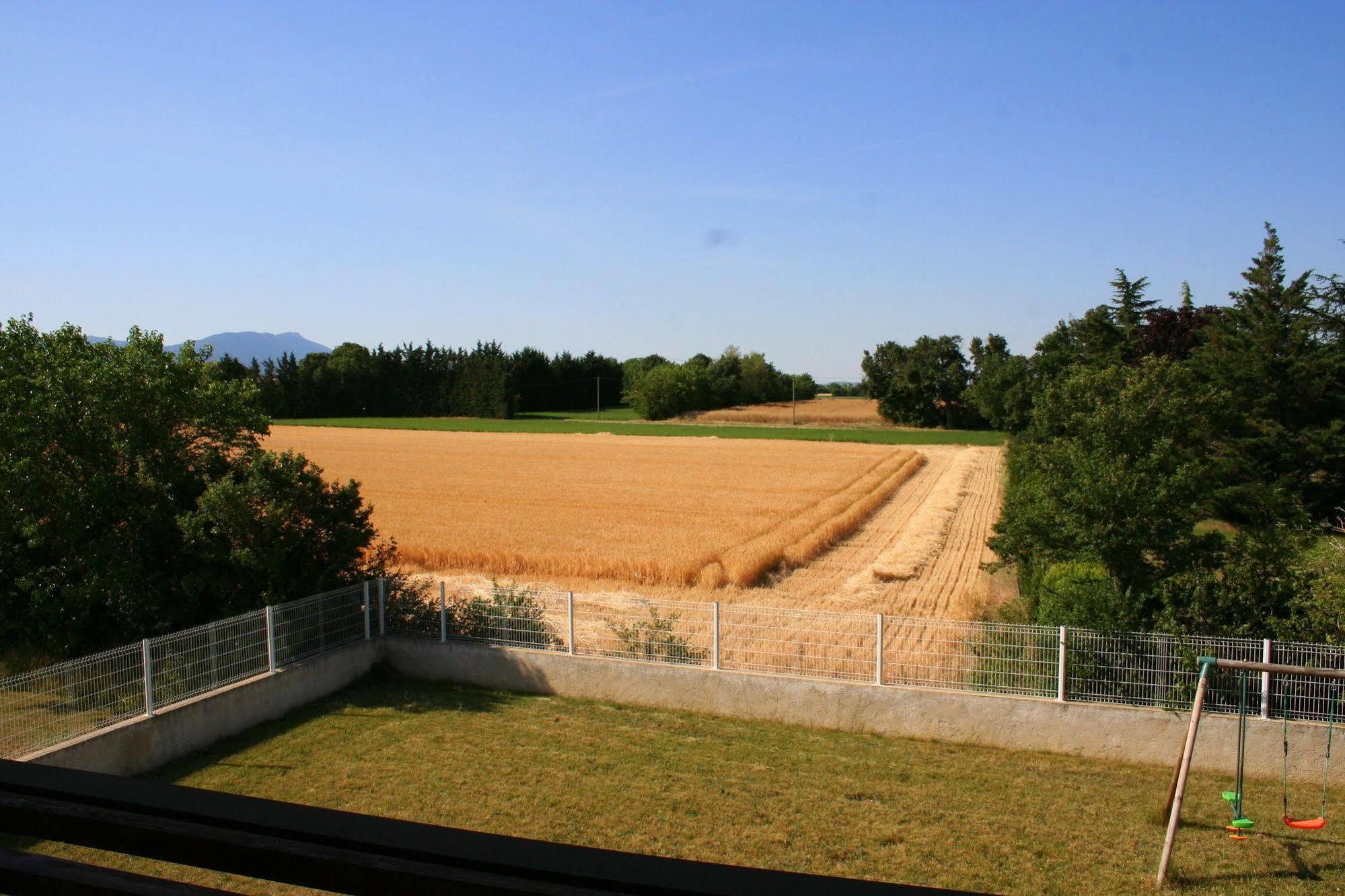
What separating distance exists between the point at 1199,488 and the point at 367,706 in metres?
14.2

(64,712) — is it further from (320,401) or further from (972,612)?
(320,401)

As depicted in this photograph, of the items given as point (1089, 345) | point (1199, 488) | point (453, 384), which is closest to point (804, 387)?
point (453, 384)

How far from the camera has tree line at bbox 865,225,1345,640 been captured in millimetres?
14414

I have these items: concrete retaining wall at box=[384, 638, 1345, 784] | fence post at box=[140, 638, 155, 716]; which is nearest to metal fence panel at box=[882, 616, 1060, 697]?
concrete retaining wall at box=[384, 638, 1345, 784]

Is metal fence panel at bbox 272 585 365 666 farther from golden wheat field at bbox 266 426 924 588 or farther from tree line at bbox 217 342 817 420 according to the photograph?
tree line at bbox 217 342 817 420

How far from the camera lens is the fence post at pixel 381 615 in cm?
1631

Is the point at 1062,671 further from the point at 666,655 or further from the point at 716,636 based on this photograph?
the point at 666,655

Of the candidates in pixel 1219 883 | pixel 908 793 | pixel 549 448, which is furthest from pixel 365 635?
pixel 549 448

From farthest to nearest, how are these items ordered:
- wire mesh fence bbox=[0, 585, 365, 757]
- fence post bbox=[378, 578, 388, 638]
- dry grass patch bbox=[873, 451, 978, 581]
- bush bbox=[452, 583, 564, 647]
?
1. dry grass patch bbox=[873, 451, 978, 581]
2. fence post bbox=[378, 578, 388, 638]
3. bush bbox=[452, 583, 564, 647]
4. wire mesh fence bbox=[0, 585, 365, 757]

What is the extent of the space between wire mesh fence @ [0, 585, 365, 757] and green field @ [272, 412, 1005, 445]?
219ft

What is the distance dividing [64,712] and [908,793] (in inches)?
407

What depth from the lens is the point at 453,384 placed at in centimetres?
11112

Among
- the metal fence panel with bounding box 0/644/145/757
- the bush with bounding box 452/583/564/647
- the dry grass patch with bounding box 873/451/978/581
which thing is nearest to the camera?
the metal fence panel with bounding box 0/644/145/757

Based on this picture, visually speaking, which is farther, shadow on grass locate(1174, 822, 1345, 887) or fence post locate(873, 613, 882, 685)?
fence post locate(873, 613, 882, 685)
